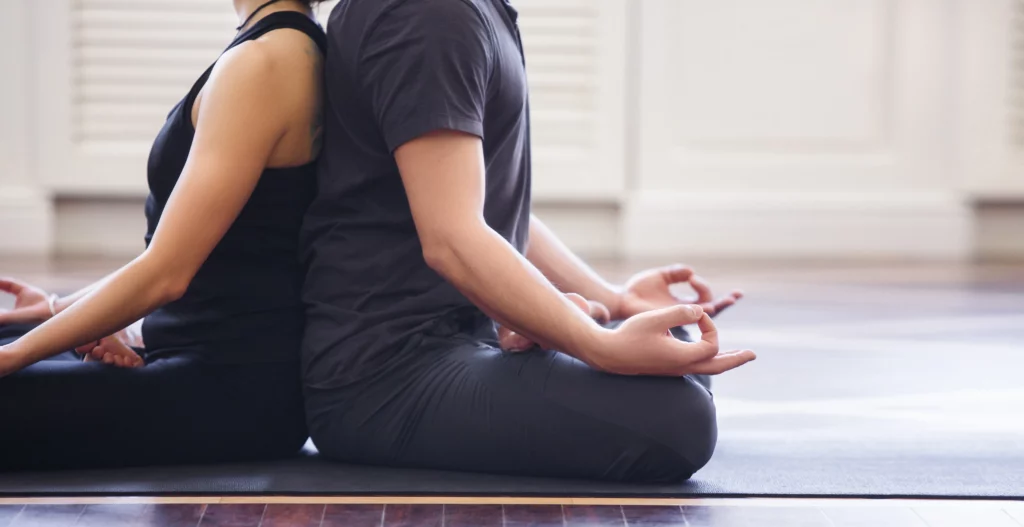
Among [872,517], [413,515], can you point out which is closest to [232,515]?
[413,515]

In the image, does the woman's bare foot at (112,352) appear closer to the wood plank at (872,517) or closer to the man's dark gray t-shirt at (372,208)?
the man's dark gray t-shirt at (372,208)

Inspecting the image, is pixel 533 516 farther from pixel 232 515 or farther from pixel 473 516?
pixel 232 515

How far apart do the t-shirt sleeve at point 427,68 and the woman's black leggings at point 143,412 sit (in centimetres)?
33

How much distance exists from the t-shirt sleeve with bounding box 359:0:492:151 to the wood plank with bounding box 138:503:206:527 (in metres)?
0.38

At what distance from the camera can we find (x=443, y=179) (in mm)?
1186

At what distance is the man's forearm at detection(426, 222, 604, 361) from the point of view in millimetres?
1187

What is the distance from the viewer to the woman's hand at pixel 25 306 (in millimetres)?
1445

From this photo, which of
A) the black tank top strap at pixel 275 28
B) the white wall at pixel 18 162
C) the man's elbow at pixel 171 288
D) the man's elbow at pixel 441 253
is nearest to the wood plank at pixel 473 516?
the man's elbow at pixel 441 253

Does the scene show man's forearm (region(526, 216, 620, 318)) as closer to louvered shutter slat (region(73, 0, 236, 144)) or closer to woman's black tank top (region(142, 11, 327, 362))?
woman's black tank top (region(142, 11, 327, 362))

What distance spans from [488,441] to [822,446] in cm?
44

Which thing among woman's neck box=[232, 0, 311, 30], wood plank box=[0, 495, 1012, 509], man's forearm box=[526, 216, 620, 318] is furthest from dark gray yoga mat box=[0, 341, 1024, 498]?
woman's neck box=[232, 0, 311, 30]

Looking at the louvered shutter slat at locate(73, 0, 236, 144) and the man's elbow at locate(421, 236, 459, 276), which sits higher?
the louvered shutter slat at locate(73, 0, 236, 144)

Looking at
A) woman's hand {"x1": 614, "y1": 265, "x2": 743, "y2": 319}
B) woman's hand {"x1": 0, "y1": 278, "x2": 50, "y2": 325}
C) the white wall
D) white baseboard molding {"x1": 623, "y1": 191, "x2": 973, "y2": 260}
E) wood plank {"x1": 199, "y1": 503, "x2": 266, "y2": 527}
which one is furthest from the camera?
white baseboard molding {"x1": 623, "y1": 191, "x2": 973, "y2": 260}

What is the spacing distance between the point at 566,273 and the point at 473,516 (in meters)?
0.54
